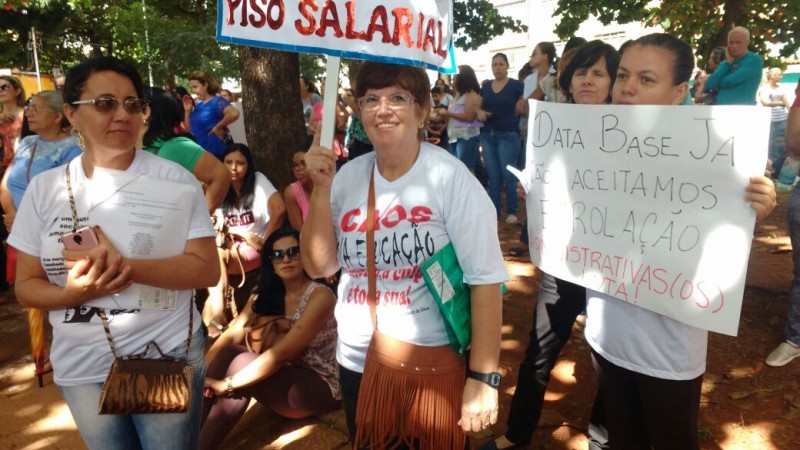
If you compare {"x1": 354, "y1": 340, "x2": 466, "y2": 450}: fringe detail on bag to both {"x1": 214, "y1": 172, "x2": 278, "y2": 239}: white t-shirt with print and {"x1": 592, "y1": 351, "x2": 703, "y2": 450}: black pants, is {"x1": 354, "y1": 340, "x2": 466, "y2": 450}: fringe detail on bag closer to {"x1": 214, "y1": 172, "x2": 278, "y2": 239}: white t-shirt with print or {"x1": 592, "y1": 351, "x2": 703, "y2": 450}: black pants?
{"x1": 592, "y1": 351, "x2": 703, "y2": 450}: black pants

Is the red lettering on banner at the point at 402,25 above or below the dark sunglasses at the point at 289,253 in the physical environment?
above

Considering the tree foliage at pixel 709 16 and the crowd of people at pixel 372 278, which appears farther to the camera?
the tree foliage at pixel 709 16

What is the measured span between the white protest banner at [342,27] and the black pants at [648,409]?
50.5 inches

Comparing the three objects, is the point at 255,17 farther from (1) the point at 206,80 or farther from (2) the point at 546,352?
(1) the point at 206,80

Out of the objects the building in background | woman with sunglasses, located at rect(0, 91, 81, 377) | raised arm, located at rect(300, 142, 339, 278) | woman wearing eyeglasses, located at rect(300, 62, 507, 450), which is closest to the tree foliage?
woman with sunglasses, located at rect(0, 91, 81, 377)

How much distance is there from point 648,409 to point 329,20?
167cm

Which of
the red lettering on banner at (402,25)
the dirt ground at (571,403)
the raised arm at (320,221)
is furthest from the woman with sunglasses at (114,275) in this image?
the dirt ground at (571,403)

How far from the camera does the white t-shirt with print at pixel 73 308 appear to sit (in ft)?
5.87

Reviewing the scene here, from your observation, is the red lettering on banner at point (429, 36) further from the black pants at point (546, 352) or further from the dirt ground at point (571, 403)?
the dirt ground at point (571, 403)

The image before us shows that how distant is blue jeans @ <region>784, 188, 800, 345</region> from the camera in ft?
11.1

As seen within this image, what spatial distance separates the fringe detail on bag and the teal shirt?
5776mm

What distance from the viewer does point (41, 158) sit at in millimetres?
3787

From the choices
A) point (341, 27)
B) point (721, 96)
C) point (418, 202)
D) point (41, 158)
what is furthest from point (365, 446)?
point (721, 96)

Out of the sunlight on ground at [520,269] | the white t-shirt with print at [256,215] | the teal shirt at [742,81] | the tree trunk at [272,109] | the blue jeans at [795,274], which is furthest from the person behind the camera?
the teal shirt at [742,81]
